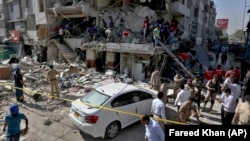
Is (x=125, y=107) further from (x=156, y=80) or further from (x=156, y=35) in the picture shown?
(x=156, y=35)

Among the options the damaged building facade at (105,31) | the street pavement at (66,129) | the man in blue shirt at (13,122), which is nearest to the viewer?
the man in blue shirt at (13,122)

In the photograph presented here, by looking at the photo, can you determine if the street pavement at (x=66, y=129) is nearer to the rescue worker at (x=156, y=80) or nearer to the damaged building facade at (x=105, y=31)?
the rescue worker at (x=156, y=80)

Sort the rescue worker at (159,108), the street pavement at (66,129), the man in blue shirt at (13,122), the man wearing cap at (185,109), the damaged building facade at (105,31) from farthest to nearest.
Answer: the damaged building facade at (105,31) < the street pavement at (66,129) < the man wearing cap at (185,109) < the rescue worker at (159,108) < the man in blue shirt at (13,122)

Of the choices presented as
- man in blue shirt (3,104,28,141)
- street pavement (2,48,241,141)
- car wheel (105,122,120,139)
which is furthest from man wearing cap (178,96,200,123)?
man in blue shirt (3,104,28,141)

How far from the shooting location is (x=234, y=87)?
685 centimetres

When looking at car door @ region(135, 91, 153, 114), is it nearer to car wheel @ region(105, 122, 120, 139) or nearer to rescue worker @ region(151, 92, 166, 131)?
car wheel @ region(105, 122, 120, 139)

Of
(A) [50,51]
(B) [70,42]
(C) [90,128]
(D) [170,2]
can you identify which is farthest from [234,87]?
(A) [50,51]

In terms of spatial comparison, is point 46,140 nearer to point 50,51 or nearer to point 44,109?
point 44,109

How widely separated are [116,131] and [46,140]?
2253 millimetres

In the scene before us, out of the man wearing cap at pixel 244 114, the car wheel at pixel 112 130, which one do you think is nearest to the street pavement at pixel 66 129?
the car wheel at pixel 112 130

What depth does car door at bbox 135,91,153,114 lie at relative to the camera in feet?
23.6

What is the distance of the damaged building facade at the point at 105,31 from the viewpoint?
14.3 meters

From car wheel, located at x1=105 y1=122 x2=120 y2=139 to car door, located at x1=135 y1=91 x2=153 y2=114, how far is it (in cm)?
95

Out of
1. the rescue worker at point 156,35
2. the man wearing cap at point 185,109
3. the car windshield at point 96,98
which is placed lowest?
the man wearing cap at point 185,109
